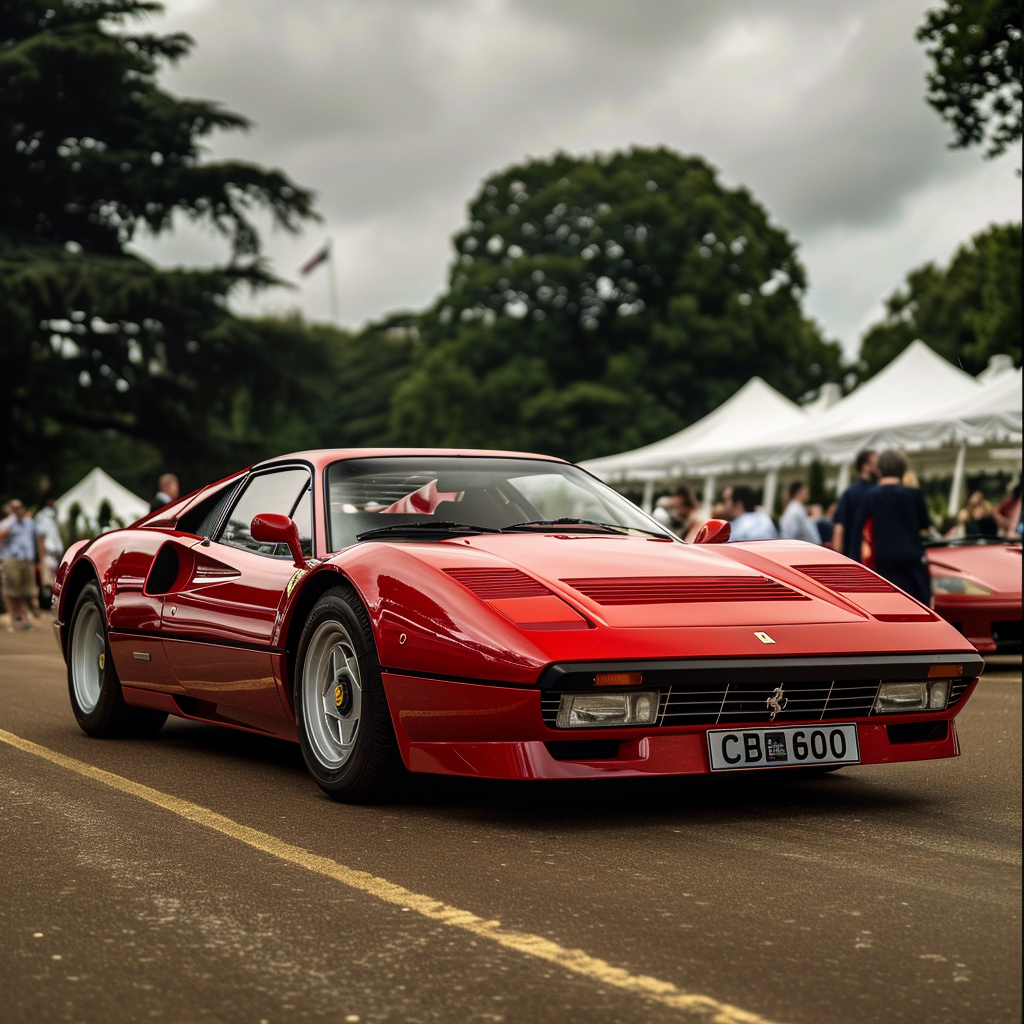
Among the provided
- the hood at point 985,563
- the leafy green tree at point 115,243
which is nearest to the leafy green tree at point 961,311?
the leafy green tree at point 115,243

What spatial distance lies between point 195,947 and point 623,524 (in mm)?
3048

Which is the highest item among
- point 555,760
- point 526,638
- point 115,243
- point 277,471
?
point 115,243

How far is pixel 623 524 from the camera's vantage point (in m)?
5.98

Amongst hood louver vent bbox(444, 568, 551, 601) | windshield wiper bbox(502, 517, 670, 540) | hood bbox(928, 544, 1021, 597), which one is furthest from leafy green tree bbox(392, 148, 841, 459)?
hood louver vent bbox(444, 568, 551, 601)

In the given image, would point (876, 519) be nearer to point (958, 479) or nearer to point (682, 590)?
point (682, 590)

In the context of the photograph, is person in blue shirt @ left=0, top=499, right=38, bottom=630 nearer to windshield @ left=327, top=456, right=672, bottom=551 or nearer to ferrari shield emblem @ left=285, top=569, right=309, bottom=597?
windshield @ left=327, top=456, right=672, bottom=551

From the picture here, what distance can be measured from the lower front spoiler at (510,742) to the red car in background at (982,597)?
724cm

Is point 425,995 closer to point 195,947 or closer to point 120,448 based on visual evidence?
point 195,947

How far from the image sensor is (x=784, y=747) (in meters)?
4.64

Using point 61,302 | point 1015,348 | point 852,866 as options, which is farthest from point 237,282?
point 852,866

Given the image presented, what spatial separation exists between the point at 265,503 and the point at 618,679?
2.30 m

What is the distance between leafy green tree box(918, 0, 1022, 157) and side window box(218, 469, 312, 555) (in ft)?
38.1

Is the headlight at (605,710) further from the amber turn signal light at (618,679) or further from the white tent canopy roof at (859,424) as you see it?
the white tent canopy roof at (859,424)

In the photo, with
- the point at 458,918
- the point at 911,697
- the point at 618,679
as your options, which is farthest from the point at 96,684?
the point at 458,918
